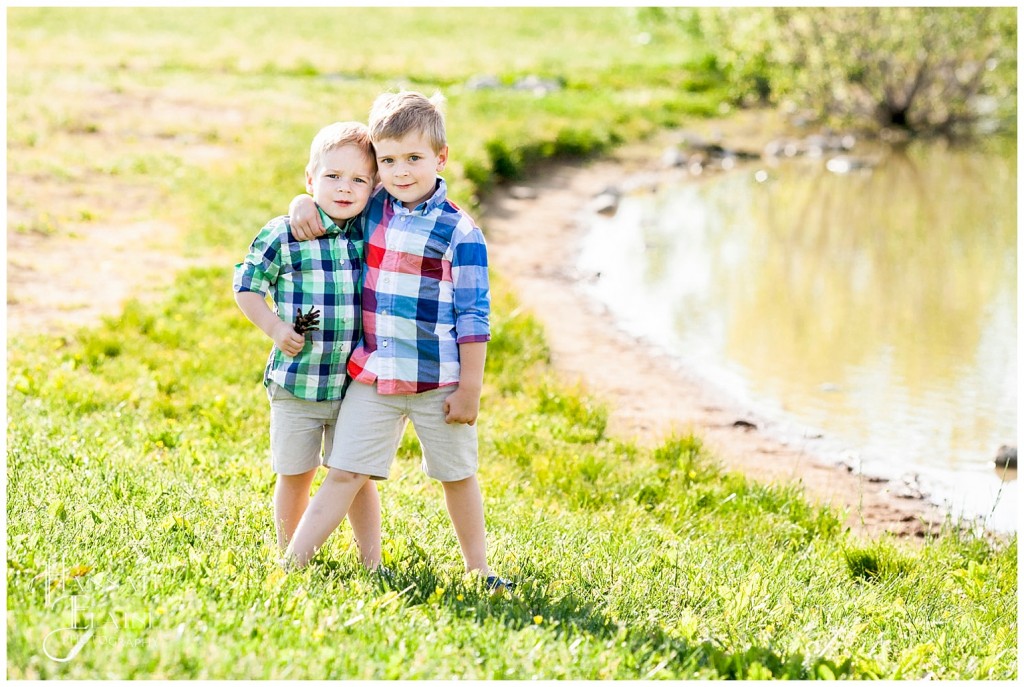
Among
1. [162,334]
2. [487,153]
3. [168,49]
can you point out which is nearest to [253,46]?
[168,49]

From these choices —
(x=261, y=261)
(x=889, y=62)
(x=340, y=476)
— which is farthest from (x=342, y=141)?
(x=889, y=62)

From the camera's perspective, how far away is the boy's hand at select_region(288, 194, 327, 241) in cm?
412

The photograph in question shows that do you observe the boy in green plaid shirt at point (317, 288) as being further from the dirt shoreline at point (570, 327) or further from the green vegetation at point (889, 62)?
the green vegetation at point (889, 62)

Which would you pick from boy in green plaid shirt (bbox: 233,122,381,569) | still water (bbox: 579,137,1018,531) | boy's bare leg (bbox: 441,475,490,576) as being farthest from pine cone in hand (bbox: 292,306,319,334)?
still water (bbox: 579,137,1018,531)

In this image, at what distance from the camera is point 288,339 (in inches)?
161

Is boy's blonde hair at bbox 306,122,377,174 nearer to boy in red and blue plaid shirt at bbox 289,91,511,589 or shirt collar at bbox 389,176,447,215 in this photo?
boy in red and blue plaid shirt at bbox 289,91,511,589

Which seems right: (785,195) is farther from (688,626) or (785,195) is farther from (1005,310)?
(688,626)

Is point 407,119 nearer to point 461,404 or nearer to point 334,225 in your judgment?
point 334,225

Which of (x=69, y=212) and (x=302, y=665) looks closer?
(x=302, y=665)

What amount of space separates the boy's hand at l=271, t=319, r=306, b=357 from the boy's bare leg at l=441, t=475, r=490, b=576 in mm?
751

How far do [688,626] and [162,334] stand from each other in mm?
5310

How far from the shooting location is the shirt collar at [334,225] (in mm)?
4141

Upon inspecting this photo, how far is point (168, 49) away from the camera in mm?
28859
